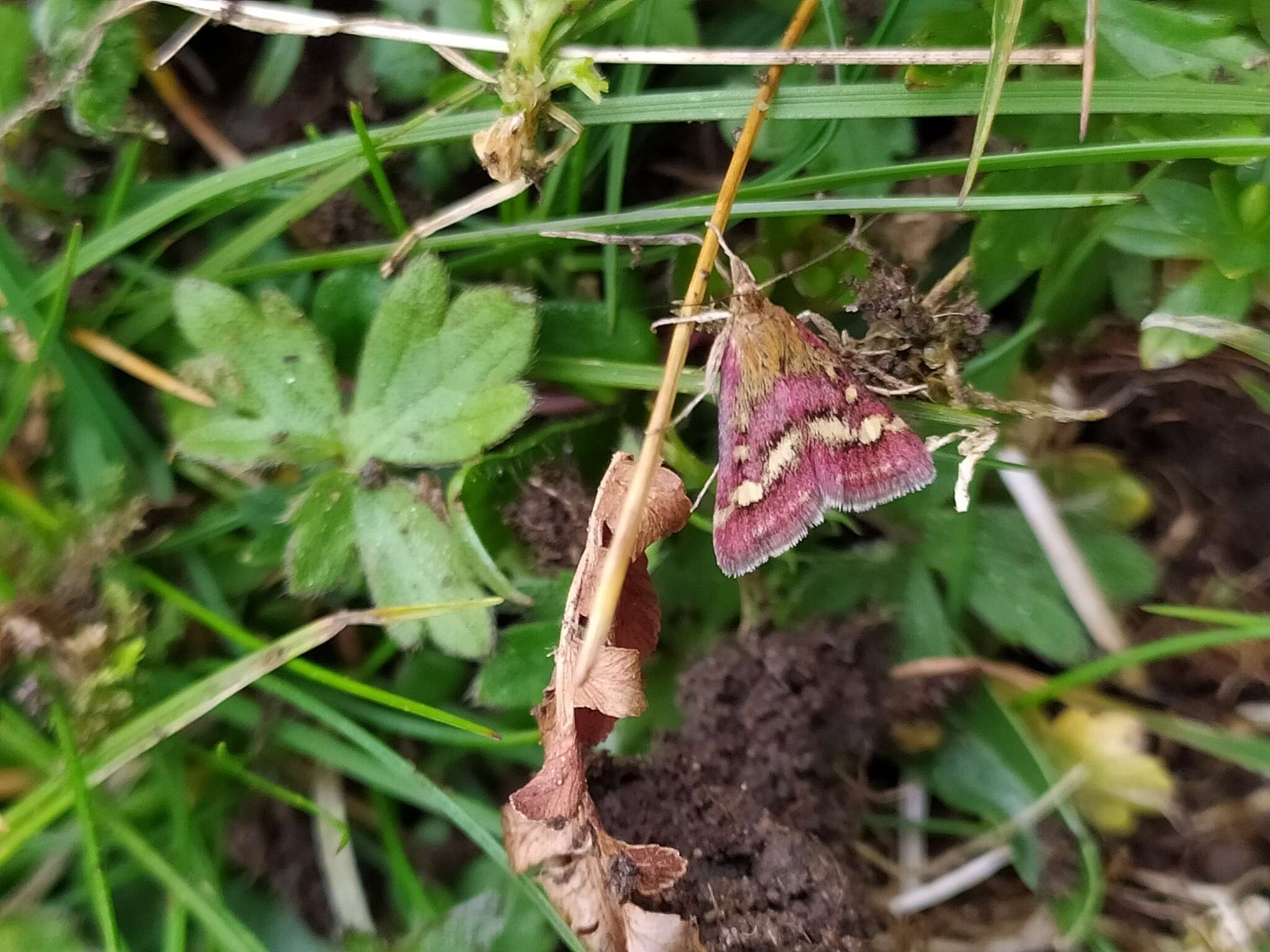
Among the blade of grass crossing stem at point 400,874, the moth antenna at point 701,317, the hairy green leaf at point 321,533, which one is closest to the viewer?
the moth antenna at point 701,317

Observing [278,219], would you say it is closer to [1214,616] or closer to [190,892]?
[190,892]

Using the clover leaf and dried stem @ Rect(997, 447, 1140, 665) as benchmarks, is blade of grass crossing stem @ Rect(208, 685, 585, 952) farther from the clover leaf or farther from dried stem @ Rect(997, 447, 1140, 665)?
dried stem @ Rect(997, 447, 1140, 665)

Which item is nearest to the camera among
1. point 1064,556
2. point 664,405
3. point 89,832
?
point 664,405

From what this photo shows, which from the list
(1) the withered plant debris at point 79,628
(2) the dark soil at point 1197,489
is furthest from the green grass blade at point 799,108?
(1) the withered plant debris at point 79,628

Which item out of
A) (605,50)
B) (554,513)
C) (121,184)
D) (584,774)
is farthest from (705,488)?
(121,184)

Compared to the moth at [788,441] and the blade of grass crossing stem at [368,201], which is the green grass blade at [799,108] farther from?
the moth at [788,441]

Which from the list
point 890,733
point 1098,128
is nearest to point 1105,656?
point 890,733

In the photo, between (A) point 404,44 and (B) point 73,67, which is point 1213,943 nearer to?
(A) point 404,44
